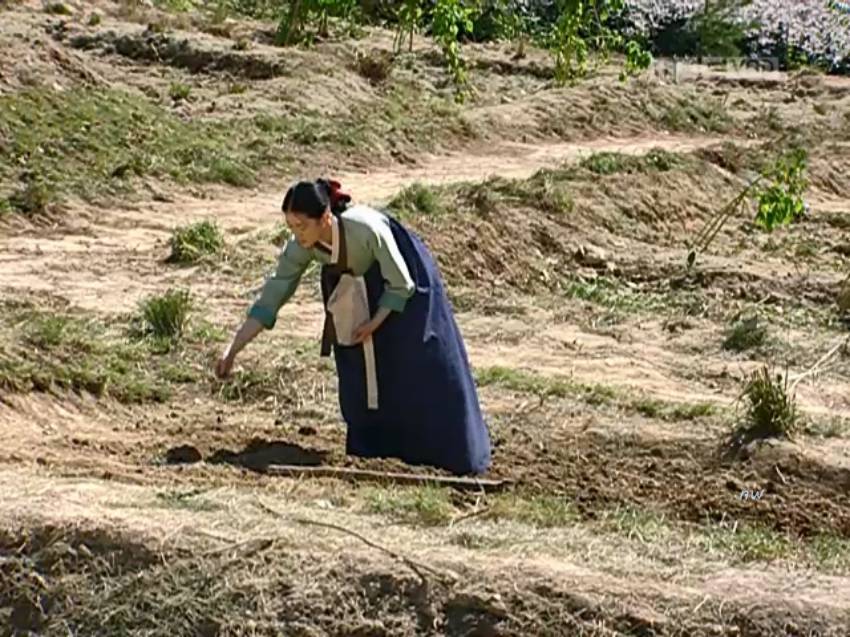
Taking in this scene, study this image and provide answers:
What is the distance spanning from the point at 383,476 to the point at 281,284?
74cm

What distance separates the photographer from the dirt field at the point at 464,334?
16.5ft

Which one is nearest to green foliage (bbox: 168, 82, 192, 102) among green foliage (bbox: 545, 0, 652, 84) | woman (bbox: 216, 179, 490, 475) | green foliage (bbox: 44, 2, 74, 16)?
green foliage (bbox: 44, 2, 74, 16)

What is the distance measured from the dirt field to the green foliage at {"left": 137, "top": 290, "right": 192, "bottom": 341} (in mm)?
115

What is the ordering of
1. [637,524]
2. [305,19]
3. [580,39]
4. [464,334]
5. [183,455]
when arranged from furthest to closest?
[305,19], [580,39], [464,334], [183,455], [637,524]

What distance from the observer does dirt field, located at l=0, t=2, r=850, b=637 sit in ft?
16.5

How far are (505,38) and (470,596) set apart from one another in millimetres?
19818

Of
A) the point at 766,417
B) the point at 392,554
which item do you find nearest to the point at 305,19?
the point at 766,417

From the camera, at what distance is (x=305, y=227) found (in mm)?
6234

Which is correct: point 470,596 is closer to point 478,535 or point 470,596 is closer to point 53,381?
point 478,535

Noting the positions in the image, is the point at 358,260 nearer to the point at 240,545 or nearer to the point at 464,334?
the point at 240,545

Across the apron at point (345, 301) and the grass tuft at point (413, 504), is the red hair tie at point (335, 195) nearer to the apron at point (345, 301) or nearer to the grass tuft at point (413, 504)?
the apron at point (345, 301)

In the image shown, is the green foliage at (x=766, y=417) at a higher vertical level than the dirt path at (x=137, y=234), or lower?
higher

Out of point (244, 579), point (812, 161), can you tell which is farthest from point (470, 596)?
point (812, 161)

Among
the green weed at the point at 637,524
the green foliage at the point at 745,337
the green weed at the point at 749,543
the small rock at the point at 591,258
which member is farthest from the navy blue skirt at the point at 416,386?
the small rock at the point at 591,258
